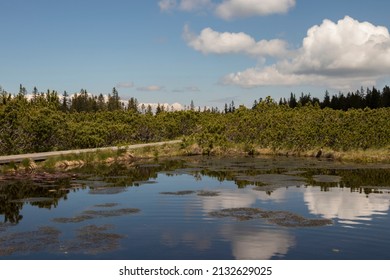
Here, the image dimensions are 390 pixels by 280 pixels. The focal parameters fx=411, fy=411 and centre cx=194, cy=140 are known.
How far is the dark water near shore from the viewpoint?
566 inches

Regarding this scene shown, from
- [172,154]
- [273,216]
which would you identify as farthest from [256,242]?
[172,154]

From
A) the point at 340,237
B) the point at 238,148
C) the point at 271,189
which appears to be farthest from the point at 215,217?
the point at 238,148

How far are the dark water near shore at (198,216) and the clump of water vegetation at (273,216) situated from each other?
0.15ft

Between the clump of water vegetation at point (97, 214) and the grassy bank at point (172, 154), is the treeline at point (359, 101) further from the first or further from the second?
the clump of water vegetation at point (97, 214)

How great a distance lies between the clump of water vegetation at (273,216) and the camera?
58.7 feet

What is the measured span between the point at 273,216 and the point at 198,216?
354 centimetres

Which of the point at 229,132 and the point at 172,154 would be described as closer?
the point at 172,154

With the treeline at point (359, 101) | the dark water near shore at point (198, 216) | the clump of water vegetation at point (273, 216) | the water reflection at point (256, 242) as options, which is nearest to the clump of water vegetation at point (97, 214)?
the dark water near shore at point (198, 216)

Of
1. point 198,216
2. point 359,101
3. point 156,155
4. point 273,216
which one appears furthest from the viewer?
point 359,101

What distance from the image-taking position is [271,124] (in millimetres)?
59875

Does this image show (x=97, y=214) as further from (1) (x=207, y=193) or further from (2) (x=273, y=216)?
(2) (x=273, y=216)

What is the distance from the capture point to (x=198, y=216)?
19594 millimetres

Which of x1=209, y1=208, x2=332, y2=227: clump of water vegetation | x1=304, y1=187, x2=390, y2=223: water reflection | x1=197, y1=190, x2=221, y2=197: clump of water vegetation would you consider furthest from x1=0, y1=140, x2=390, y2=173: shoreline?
x1=209, y1=208, x2=332, y2=227: clump of water vegetation

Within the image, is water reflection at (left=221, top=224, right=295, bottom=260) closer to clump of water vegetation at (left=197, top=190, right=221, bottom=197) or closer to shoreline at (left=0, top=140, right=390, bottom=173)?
clump of water vegetation at (left=197, top=190, right=221, bottom=197)
